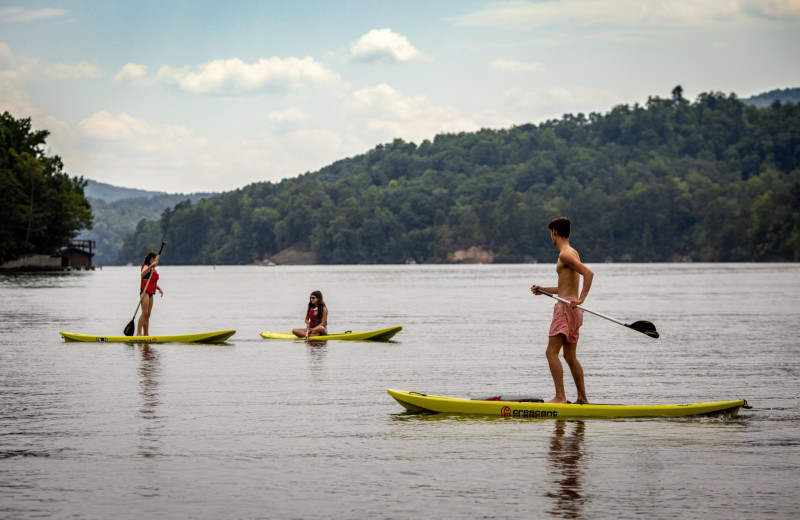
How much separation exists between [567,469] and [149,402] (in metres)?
7.38

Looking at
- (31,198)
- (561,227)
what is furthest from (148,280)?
A: (31,198)

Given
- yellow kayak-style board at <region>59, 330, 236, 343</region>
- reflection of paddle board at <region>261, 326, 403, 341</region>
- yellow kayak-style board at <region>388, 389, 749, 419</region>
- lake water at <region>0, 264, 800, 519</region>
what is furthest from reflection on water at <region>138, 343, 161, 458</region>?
reflection of paddle board at <region>261, 326, 403, 341</region>

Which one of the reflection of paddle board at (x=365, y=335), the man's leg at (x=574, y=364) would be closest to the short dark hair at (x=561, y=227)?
the man's leg at (x=574, y=364)

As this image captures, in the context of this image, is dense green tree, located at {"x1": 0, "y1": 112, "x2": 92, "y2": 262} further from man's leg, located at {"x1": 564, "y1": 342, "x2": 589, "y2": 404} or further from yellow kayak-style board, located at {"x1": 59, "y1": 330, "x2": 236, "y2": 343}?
man's leg, located at {"x1": 564, "y1": 342, "x2": 589, "y2": 404}

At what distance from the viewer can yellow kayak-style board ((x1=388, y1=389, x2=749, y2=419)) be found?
1371 centimetres

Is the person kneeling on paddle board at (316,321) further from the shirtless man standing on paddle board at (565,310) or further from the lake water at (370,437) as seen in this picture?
the shirtless man standing on paddle board at (565,310)

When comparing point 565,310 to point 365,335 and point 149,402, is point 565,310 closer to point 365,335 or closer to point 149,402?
point 149,402

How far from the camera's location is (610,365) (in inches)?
862

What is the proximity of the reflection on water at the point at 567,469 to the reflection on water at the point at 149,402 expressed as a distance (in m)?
4.38

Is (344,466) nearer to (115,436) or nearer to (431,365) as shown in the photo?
(115,436)

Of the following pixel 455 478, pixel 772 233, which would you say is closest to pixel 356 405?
pixel 455 478

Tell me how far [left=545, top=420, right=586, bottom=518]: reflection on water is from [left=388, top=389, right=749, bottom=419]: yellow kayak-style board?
187mm

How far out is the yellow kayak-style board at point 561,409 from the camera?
1371cm

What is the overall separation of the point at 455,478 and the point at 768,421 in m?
5.57
